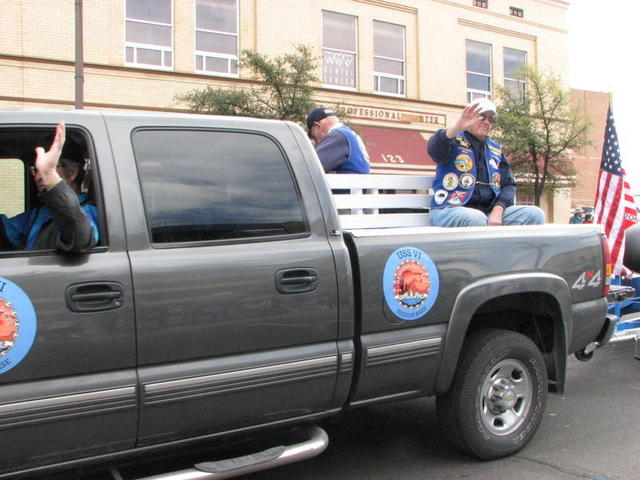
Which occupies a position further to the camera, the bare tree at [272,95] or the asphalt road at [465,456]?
the bare tree at [272,95]

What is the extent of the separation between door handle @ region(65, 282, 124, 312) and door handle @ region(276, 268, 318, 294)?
71 cm

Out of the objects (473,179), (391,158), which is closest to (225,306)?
(473,179)

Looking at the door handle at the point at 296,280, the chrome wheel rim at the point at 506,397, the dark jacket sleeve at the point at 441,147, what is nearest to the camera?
the door handle at the point at 296,280

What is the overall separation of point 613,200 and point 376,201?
155 inches

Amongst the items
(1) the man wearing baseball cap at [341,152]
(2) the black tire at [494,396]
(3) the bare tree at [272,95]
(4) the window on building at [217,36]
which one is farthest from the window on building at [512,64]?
(2) the black tire at [494,396]

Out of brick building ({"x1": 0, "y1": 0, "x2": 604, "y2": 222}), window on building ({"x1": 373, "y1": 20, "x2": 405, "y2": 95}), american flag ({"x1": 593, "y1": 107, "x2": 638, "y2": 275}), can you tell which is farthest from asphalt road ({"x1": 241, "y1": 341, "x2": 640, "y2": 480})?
window on building ({"x1": 373, "y1": 20, "x2": 405, "y2": 95})

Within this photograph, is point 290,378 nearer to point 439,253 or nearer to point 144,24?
point 439,253

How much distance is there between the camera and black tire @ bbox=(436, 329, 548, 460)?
3.52 metres

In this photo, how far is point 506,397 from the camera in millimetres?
3662

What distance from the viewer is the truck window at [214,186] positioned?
8.93 feet

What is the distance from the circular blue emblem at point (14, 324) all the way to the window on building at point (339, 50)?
17.0 metres

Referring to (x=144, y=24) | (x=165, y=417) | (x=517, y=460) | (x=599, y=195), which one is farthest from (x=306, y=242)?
(x=144, y=24)

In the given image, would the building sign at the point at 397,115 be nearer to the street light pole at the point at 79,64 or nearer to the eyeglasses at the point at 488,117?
the street light pole at the point at 79,64

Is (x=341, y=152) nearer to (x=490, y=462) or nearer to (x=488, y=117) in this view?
A: (x=488, y=117)
